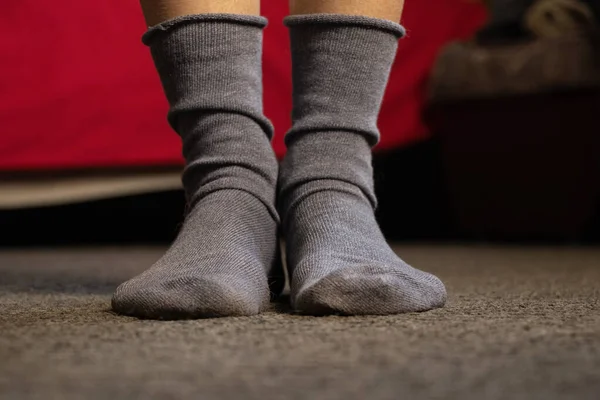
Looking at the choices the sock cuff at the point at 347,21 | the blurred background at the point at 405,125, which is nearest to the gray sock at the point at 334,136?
the sock cuff at the point at 347,21

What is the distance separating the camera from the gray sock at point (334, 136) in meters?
0.62

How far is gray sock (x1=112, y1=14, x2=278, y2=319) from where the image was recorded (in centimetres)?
60

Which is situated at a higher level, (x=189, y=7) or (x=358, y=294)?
(x=189, y=7)

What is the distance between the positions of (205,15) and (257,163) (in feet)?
0.39

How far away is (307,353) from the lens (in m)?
0.41

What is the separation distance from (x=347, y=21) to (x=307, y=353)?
1.01ft

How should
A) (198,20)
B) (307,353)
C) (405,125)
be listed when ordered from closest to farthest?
1. (307,353)
2. (198,20)
3. (405,125)

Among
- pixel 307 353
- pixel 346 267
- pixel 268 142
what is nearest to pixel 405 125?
pixel 268 142

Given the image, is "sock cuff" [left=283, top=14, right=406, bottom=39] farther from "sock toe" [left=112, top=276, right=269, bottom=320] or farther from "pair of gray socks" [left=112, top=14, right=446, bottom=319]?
"sock toe" [left=112, top=276, right=269, bottom=320]

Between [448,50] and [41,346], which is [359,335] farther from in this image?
[448,50]

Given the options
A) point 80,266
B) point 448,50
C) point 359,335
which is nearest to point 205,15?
point 359,335

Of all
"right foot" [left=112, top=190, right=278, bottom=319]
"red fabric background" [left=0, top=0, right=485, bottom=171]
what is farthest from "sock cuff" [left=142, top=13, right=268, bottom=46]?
"red fabric background" [left=0, top=0, right=485, bottom=171]

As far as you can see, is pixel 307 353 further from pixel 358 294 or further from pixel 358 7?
pixel 358 7

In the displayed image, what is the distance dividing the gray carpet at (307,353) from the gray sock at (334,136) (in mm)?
67
